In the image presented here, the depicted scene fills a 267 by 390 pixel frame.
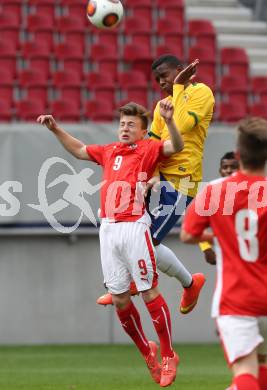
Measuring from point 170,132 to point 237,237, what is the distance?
224 centimetres

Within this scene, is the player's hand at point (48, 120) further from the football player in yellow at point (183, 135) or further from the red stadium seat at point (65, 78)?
the red stadium seat at point (65, 78)

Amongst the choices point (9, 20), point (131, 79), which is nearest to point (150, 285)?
point (131, 79)

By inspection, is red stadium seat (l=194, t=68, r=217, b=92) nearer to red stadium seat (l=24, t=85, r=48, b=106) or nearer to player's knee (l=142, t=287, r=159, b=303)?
red stadium seat (l=24, t=85, r=48, b=106)

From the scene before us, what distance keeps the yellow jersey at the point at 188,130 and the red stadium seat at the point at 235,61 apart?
29.1 feet

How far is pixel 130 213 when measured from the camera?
27.8 ft

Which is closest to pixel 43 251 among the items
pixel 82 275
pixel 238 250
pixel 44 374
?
pixel 82 275

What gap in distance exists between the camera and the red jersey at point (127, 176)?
8.42 m

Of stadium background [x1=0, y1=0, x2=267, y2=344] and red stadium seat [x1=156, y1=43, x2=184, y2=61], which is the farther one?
red stadium seat [x1=156, y1=43, x2=184, y2=61]

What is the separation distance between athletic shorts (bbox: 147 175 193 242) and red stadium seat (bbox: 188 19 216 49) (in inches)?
369

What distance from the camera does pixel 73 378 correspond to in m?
9.98

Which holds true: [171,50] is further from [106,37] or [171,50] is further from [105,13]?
[105,13]

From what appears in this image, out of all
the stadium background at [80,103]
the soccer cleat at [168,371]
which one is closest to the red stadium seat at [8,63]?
the stadium background at [80,103]

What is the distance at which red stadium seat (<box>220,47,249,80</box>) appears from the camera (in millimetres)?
17953

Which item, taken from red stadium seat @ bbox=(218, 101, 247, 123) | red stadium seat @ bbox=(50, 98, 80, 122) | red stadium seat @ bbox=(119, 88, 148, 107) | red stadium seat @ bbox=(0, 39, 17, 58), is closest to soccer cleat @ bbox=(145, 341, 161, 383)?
red stadium seat @ bbox=(50, 98, 80, 122)
